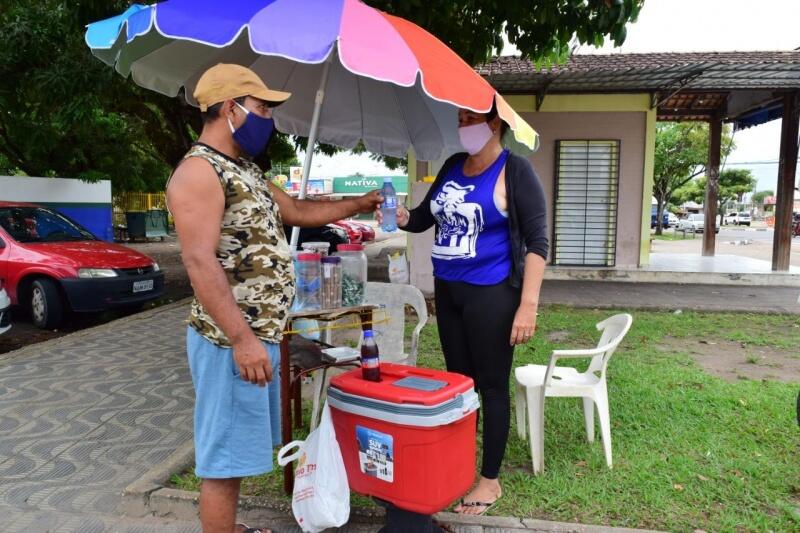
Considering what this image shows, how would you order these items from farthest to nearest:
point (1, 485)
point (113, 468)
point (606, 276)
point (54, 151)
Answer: point (54, 151) → point (606, 276) → point (113, 468) → point (1, 485)

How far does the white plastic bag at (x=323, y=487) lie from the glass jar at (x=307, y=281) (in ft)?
1.94

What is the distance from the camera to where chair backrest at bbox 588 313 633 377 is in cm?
315

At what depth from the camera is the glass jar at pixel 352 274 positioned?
3.02m

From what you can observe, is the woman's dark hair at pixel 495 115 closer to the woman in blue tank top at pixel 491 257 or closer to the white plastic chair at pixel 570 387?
the woman in blue tank top at pixel 491 257

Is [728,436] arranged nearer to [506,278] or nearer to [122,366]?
[506,278]

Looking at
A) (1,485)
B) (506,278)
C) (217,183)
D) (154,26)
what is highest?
(154,26)

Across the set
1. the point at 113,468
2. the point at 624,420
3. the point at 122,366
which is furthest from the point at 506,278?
the point at 122,366

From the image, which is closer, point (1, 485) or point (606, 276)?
point (1, 485)

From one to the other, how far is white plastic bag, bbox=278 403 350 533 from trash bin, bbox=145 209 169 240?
20834mm

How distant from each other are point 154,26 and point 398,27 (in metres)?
1.08

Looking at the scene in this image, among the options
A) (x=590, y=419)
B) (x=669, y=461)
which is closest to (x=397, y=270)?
(x=590, y=419)

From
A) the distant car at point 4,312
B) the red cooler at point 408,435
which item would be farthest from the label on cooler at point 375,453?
the distant car at point 4,312

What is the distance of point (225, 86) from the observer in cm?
204

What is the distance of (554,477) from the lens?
3100mm
